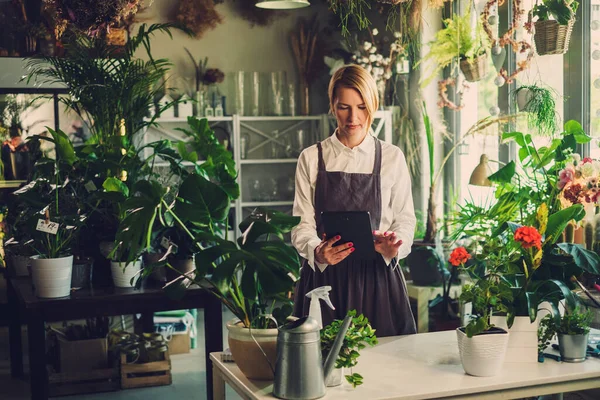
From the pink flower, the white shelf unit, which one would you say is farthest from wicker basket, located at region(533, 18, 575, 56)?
the white shelf unit

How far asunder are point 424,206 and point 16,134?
3478 millimetres

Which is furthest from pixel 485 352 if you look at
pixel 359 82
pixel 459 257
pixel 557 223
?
pixel 359 82

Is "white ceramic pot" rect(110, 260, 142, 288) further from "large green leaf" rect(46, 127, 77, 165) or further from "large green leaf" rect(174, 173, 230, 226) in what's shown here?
"large green leaf" rect(174, 173, 230, 226)

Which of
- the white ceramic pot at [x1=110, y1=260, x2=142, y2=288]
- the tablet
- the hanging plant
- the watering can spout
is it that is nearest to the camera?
the watering can spout

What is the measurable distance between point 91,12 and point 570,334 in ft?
9.31

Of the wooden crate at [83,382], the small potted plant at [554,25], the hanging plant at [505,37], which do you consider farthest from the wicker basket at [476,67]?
the wooden crate at [83,382]

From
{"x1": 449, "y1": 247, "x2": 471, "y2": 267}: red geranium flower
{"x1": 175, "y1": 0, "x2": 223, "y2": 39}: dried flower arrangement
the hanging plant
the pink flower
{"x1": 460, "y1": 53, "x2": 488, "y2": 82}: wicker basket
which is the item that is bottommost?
{"x1": 449, "y1": 247, "x2": 471, "y2": 267}: red geranium flower

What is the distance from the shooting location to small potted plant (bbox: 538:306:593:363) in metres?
2.53

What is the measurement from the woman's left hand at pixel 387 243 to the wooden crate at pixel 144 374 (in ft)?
8.10

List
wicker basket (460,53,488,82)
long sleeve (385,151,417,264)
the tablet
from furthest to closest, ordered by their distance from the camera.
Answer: wicker basket (460,53,488,82)
long sleeve (385,151,417,264)
the tablet

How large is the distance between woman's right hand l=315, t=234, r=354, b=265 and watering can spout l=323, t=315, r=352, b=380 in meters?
0.70

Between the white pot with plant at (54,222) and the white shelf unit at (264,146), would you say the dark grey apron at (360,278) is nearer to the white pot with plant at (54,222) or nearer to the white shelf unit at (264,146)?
the white pot with plant at (54,222)

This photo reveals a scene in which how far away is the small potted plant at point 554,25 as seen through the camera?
3990 millimetres

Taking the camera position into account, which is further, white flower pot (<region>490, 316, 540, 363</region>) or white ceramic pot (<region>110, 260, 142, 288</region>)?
white ceramic pot (<region>110, 260, 142, 288</region>)
